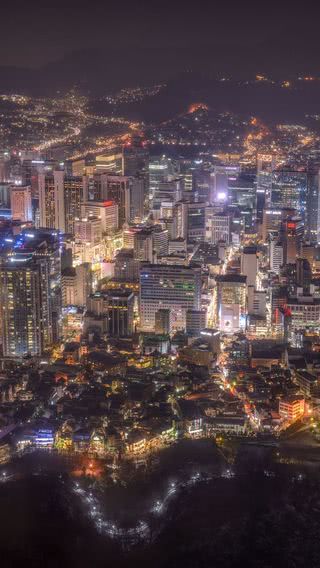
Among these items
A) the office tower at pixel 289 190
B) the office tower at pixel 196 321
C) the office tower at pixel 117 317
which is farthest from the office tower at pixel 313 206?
the office tower at pixel 117 317

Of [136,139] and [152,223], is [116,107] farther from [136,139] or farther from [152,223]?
[152,223]

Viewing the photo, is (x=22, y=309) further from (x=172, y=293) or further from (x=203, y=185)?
(x=203, y=185)

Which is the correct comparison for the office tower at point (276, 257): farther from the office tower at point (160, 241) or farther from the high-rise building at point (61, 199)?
the high-rise building at point (61, 199)

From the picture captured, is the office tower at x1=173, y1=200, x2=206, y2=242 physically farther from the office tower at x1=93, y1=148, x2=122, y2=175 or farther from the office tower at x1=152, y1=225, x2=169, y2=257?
the office tower at x1=93, y1=148, x2=122, y2=175

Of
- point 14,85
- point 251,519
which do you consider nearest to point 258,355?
point 251,519

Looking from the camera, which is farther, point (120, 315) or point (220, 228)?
point (220, 228)

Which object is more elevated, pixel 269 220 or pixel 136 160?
pixel 136 160

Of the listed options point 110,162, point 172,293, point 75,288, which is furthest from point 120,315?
point 110,162
